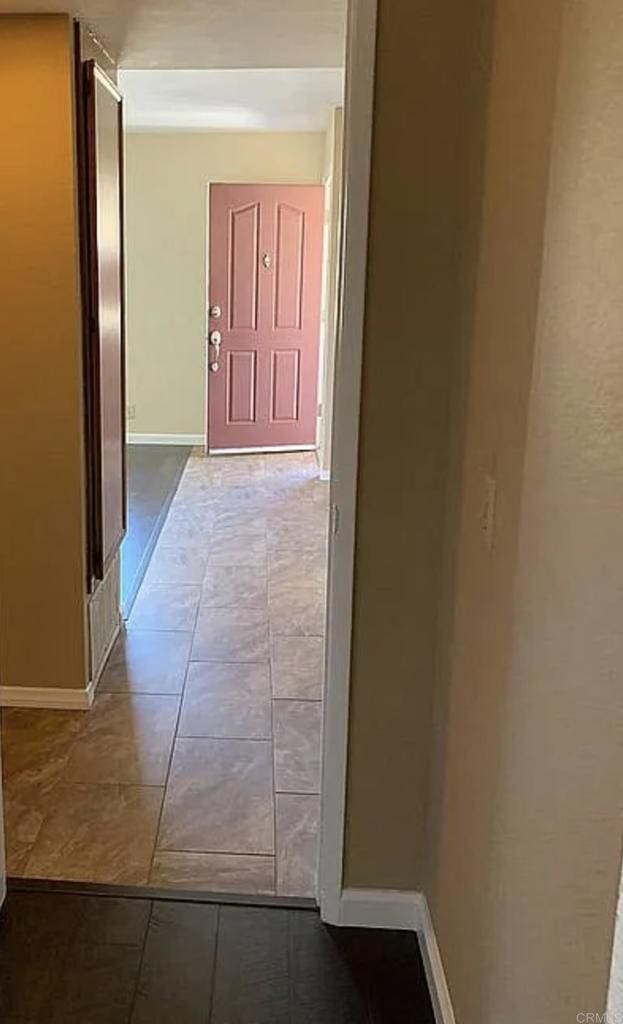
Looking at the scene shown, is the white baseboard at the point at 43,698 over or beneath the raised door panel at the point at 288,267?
beneath

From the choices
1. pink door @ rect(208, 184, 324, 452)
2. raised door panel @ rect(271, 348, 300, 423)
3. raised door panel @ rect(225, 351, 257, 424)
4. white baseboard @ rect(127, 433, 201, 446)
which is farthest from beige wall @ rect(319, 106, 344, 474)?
white baseboard @ rect(127, 433, 201, 446)

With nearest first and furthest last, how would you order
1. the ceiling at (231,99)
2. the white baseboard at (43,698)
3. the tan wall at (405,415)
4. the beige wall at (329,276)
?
the tan wall at (405,415), the white baseboard at (43,698), the ceiling at (231,99), the beige wall at (329,276)

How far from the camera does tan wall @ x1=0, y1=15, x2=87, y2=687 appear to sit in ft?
9.32

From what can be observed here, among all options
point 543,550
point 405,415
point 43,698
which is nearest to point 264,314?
point 43,698

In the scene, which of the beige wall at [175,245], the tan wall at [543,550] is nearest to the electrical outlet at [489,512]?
the tan wall at [543,550]

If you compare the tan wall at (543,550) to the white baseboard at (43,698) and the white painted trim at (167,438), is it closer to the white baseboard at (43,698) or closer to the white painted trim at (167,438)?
the white baseboard at (43,698)

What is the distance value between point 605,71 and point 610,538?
0.50 m

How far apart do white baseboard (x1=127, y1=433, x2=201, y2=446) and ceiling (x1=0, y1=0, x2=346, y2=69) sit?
14.6ft

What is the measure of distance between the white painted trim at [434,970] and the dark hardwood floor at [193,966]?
0.03m

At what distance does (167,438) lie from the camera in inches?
310

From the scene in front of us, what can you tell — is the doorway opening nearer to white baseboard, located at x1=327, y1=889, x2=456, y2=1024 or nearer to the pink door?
the pink door

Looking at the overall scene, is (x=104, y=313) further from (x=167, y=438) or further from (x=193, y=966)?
(x=167, y=438)

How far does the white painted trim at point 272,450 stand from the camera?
7.38 m

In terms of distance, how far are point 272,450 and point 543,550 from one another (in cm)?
623
